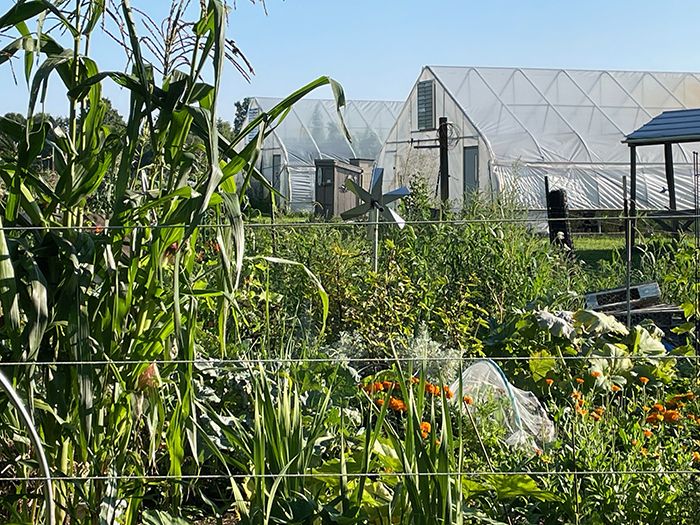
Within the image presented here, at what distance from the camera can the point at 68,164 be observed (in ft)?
5.02

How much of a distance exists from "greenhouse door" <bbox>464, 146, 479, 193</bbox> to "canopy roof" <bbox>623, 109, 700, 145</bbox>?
11.4ft

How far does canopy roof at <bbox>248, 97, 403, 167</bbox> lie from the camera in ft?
53.9

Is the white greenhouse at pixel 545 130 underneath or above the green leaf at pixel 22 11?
above

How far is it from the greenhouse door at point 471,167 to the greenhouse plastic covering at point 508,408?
9465 millimetres

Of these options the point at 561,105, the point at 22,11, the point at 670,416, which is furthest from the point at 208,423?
the point at 561,105

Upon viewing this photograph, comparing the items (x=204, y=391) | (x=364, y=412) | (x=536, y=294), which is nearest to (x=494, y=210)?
(x=536, y=294)

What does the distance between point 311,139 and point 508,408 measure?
14.6 meters

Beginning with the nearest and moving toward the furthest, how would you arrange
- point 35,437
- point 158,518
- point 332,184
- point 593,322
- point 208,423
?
point 35,437 → point 158,518 → point 208,423 → point 593,322 → point 332,184

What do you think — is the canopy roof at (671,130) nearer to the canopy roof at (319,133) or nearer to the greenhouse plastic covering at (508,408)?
the greenhouse plastic covering at (508,408)

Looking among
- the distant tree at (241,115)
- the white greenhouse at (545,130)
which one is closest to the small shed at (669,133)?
the white greenhouse at (545,130)

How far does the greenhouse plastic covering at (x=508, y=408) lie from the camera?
2.34m

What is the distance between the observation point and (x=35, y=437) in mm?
1349

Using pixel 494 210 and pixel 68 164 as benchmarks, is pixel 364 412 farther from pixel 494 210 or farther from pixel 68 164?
pixel 494 210

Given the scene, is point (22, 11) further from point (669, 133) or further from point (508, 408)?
point (669, 133)
